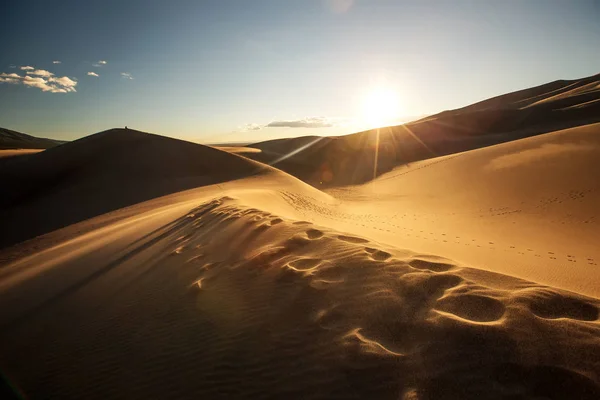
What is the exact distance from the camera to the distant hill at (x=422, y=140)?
42.9 metres

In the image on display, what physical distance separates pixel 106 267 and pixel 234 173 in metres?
18.2

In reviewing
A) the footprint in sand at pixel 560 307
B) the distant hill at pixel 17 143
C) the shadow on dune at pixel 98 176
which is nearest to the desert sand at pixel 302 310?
the footprint in sand at pixel 560 307

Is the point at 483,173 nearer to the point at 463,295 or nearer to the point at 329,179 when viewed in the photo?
the point at 463,295

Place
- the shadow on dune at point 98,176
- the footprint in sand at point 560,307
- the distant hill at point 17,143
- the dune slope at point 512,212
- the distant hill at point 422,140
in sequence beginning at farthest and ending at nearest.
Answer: the distant hill at point 17,143, the distant hill at point 422,140, the shadow on dune at point 98,176, the dune slope at point 512,212, the footprint in sand at point 560,307

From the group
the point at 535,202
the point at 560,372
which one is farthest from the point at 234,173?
the point at 560,372

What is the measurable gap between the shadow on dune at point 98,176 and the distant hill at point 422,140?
17213mm

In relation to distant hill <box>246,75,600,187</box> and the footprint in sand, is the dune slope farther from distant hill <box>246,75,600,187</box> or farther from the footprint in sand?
distant hill <box>246,75,600,187</box>

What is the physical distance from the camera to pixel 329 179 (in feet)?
131

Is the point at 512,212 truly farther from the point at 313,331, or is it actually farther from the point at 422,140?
the point at 422,140

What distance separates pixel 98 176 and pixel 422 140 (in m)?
47.3

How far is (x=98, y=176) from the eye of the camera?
22.1 m

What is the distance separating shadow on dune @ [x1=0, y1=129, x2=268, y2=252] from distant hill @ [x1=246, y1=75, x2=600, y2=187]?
1721cm

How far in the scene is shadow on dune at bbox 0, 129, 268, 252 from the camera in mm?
17031

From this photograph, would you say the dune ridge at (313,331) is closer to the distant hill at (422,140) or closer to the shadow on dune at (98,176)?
the shadow on dune at (98,176)
